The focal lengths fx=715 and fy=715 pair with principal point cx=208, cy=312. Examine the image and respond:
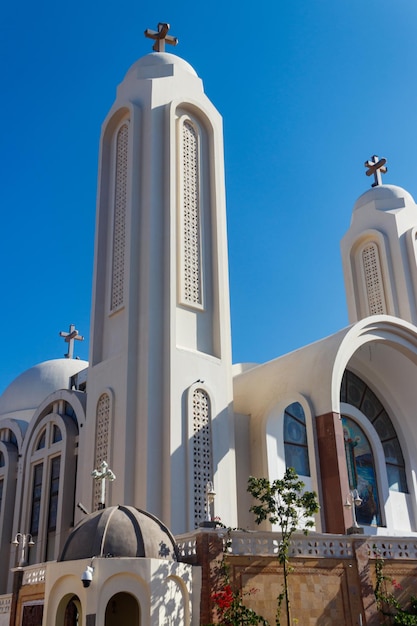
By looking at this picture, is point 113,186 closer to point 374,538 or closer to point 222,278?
point 222,278

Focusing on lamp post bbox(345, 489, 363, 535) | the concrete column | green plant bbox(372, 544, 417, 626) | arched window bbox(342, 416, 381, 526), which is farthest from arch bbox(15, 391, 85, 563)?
green plant bbox(372, 544, 417, 626)

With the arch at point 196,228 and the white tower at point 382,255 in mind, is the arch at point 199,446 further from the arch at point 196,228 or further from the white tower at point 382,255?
the white tower at point 382,255

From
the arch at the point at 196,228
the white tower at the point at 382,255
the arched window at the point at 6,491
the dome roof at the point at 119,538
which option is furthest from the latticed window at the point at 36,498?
the white tower at the point at 382,255

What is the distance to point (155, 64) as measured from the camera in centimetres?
2219

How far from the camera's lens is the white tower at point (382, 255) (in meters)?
26.3

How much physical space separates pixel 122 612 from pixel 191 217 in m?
10.7

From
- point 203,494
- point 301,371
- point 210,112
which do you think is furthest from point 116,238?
point 203,494

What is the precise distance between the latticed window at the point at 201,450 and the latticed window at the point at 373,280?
35.3ft

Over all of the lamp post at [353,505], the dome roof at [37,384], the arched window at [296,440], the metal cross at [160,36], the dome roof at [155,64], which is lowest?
the lamp post at [353,505]

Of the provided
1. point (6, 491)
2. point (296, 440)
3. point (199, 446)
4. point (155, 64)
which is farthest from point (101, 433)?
point (155, 64)

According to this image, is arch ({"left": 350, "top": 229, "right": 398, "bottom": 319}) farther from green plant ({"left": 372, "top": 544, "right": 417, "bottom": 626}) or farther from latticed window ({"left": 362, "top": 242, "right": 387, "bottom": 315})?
green plant ({"left": 372, "top": 544, "right": 417, "bottom": 626})

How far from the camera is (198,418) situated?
17.9 meters

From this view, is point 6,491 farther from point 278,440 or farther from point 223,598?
point 223,598

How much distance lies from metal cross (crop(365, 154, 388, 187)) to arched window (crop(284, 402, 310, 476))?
13128mm
